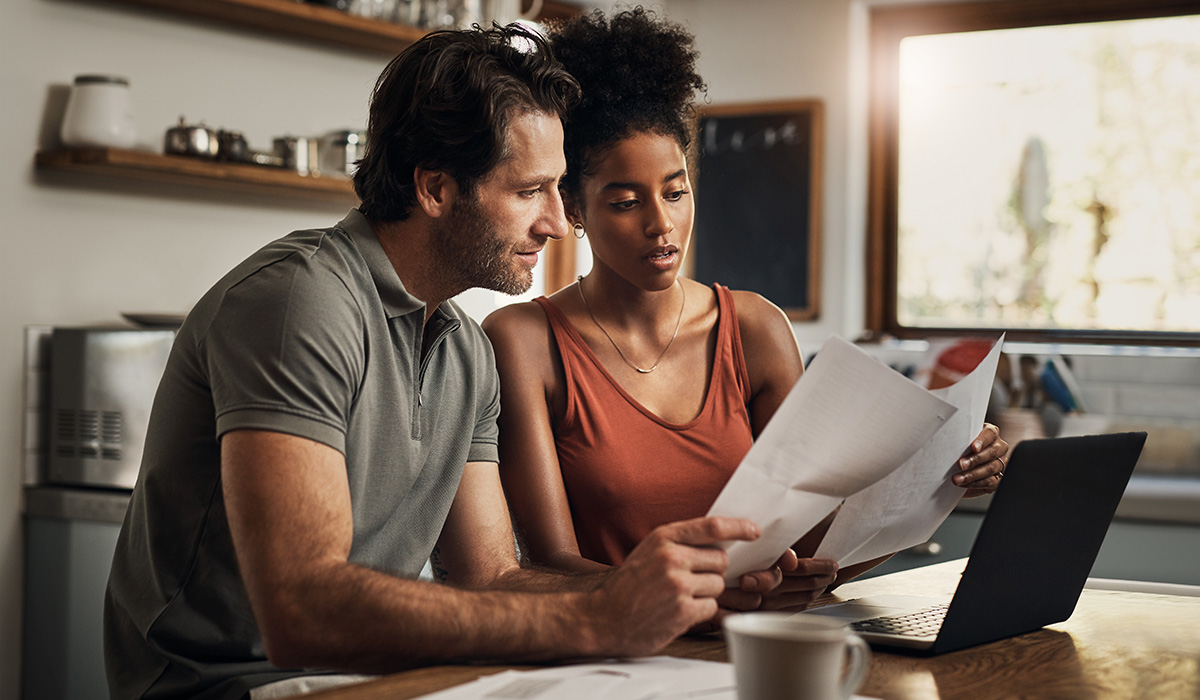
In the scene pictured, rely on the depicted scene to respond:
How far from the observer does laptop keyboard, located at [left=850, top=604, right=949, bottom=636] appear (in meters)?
1.04

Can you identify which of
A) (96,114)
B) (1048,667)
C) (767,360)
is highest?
(96,114)

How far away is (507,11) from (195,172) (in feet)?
4.21

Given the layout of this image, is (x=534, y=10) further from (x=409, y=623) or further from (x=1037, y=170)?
(x=409, y=623)

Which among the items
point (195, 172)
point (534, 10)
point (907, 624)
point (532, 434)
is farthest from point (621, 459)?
point (534, 10)

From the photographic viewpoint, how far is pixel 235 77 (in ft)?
9.56

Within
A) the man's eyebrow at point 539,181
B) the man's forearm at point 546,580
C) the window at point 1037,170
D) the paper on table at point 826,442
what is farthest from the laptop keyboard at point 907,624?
the window at point 1037,170

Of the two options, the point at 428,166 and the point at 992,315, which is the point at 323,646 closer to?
the point at 428,166

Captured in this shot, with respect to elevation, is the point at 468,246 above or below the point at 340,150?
below

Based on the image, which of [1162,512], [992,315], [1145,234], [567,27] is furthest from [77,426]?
[1145,234]

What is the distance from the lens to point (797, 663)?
71 centimetres

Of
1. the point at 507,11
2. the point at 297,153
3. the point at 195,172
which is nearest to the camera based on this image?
the point at 195,172

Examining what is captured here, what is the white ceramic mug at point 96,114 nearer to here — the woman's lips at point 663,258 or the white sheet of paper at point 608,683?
the woman's lips at point 663,258

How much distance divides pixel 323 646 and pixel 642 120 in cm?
80

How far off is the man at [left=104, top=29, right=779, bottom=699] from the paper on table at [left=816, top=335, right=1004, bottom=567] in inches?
4.0
